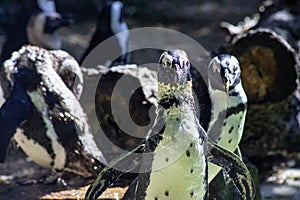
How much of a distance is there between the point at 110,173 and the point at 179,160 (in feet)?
0.71

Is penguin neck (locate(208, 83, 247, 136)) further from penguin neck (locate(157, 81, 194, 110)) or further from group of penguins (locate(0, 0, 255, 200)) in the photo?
penguin neck (locate(157, 81, 194, 110))

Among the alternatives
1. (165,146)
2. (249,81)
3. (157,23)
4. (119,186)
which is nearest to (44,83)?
(119,186)

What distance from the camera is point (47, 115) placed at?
2939 millimetres

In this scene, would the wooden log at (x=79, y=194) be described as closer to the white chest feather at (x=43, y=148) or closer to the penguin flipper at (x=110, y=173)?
the white chest feather at (x=43, y=148)

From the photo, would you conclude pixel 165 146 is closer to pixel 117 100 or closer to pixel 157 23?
pixel 117 100

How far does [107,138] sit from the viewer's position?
130 inches

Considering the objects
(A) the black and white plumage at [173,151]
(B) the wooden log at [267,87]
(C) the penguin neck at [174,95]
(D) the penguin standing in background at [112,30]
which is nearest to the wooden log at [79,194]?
(A) the black and white plumage at [173,151]

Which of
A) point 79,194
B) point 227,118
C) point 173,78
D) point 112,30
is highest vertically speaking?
point 112,30

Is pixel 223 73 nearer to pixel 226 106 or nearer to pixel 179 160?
pixel 226 106

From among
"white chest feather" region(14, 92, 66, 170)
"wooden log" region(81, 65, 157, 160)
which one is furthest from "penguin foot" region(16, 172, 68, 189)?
"wooden log" region(81, 65, 157, 160)

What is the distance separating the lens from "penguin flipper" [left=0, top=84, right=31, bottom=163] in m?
2.83

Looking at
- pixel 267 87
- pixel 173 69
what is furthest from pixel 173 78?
pixel 267 87

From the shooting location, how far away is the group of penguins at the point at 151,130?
86.0 inches

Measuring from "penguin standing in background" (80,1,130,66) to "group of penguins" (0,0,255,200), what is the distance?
5.76ft
